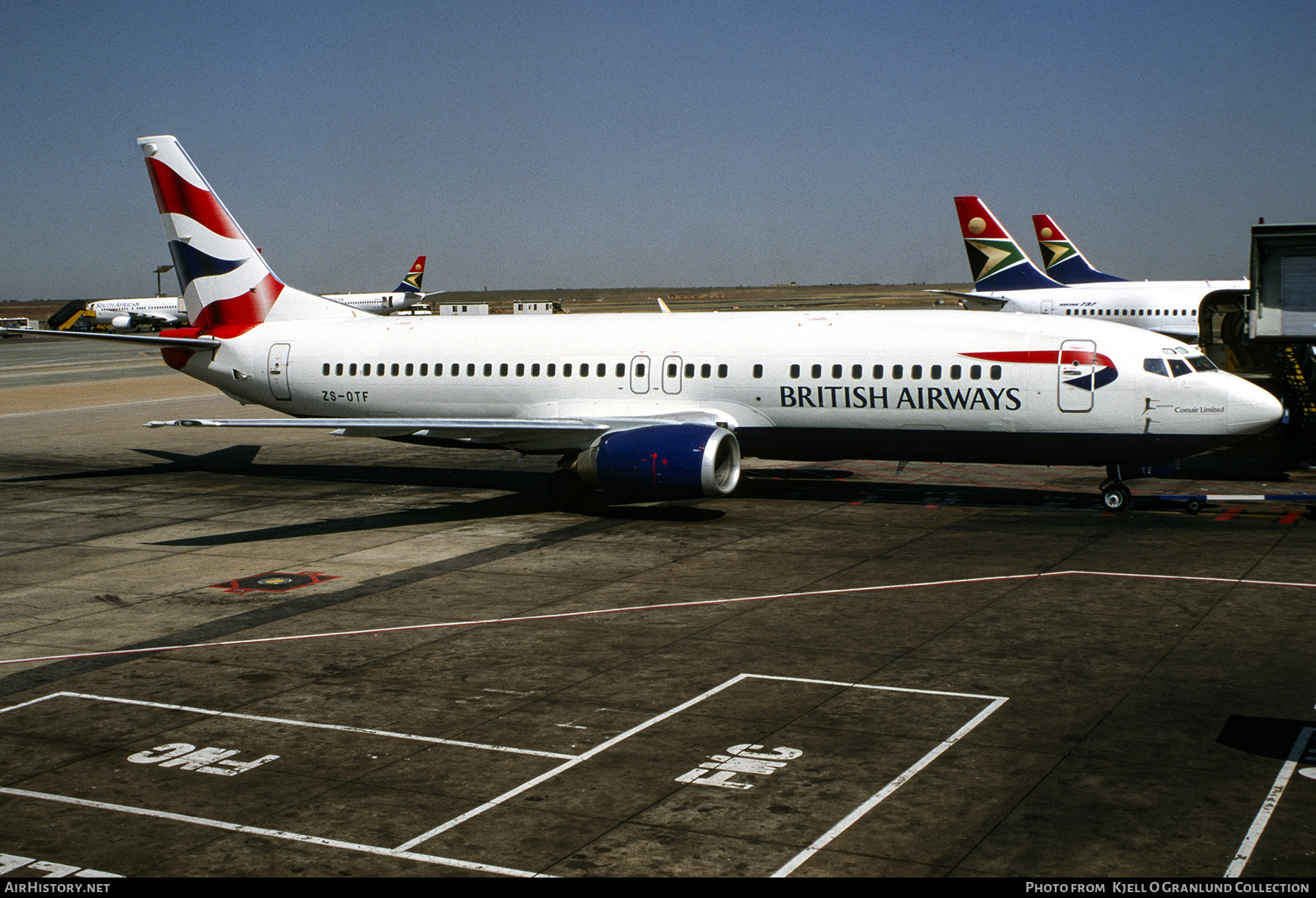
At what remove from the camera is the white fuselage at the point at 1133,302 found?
63.2 m

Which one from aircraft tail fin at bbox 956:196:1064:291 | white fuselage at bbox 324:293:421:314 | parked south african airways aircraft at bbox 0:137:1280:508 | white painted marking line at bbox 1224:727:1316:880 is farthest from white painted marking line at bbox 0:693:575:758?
white fuselage at bbox 324:293:421:314

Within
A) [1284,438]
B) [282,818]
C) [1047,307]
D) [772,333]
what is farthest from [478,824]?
[1047,307]

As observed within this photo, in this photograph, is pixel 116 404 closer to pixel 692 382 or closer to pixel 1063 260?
pixel 692 382

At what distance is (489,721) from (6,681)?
7.05 meters

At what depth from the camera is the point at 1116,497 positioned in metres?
27.0

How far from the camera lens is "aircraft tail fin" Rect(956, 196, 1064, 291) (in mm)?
68875

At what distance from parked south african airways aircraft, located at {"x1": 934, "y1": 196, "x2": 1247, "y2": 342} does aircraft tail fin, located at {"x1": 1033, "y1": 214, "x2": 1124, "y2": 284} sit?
0.30 m

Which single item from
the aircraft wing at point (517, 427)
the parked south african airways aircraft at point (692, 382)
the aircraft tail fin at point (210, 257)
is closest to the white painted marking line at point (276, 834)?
the parked south african airways aircraft at point (692, 382)

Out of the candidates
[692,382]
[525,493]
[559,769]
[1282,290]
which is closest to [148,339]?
[525,493]

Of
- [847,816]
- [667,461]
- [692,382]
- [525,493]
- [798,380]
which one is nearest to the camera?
[847,816]

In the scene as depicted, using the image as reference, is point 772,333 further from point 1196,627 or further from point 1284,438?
point 1284,438

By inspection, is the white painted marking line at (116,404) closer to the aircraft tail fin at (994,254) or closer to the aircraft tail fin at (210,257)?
the aircraft tail fin at (210,257)

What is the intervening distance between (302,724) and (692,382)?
1680cm

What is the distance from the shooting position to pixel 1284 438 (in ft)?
128
